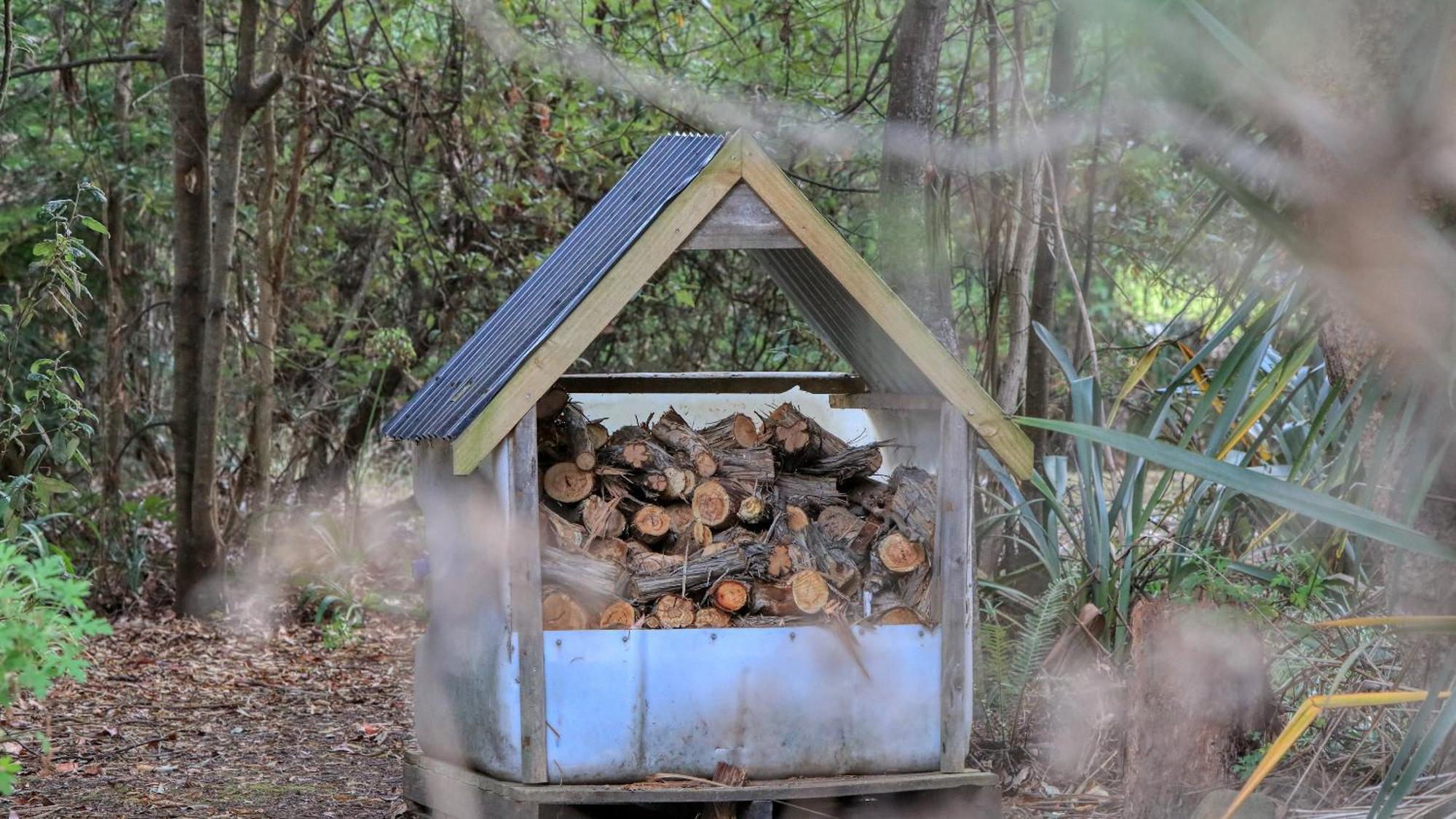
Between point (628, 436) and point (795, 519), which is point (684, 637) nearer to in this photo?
point (795, 519)

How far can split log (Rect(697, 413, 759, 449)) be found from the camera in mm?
4383

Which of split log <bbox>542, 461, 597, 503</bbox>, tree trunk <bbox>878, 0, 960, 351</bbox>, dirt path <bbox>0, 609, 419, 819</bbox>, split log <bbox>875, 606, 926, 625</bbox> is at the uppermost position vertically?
tree trunk <bbox>878, 0, 960, 351</bbox>

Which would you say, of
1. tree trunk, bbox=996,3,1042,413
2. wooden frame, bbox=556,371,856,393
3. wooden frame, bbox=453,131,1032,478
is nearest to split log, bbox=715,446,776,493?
wooden frame, bbox=453,131,1032,478

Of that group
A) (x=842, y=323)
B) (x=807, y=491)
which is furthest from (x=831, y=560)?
(x=842, y=323)

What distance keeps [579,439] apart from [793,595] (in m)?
0.80

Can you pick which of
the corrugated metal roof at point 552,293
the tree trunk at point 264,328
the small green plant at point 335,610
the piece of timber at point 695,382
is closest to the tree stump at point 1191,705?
the piece of timber at point 695,382

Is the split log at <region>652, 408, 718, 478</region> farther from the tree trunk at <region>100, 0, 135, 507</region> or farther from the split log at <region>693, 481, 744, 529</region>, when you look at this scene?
the tree trunk at <region>100, 0, 135, 507</region>

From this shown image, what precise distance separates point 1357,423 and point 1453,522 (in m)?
0.53

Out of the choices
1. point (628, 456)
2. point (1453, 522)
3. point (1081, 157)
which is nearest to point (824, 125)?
point (1081, 157)

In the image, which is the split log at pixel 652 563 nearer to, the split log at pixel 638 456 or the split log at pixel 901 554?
the split log at pixel 638 456

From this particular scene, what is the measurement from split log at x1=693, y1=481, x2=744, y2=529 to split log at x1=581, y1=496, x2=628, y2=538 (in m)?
0.22

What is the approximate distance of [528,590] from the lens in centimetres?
349

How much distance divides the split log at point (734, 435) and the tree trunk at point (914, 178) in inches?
33.9

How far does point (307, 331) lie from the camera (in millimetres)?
9484
